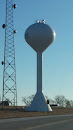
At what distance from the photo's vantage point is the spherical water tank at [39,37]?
6519 cm

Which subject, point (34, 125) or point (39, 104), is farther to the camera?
point (39, 104)

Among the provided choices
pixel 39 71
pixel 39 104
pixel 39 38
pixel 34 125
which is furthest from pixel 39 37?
pixel 34 125

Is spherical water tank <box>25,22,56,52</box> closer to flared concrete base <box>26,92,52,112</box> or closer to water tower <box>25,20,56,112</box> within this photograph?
water tower <box>25,20,56,112</box>

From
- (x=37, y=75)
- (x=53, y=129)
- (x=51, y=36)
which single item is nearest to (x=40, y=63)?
(x=37, y=75)

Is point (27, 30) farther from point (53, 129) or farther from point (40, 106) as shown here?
point (53, 129)

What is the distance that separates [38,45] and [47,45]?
214 centimetres

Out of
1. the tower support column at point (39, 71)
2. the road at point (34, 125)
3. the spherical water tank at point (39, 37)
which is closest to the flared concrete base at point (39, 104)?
the tower support column at point (39, 71)

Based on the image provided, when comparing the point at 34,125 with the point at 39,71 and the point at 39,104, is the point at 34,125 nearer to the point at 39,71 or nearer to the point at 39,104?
the point at 39,104

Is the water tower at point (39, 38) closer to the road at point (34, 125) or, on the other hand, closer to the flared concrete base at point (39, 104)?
the flared concrete base at point (39, 104)

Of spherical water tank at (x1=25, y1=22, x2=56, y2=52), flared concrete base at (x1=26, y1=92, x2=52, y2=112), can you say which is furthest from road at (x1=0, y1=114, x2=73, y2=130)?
spherical water tank at (x1=25, y1=22, x2=56, y2=52)

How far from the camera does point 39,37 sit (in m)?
65.2

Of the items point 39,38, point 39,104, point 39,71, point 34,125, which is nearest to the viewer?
point 34,125

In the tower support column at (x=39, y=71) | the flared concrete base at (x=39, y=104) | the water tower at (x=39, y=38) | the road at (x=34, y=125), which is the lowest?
the road at (x=34, y=125)

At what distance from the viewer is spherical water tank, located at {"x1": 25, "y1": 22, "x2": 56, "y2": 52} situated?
6519cm
